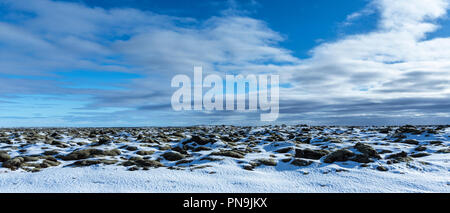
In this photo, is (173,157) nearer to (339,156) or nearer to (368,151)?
(339,156)

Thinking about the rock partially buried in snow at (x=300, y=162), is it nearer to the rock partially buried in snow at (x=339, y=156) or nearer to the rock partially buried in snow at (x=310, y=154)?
the rock partially buried in snow at (x=339, y=156)

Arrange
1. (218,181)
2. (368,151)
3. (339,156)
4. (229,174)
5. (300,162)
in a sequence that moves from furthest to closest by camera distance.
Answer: (368,151) < (339,156) < (300,162) < (229,174) < (218,181)

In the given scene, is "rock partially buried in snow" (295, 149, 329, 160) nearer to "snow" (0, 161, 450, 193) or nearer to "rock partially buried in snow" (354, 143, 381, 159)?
"rock partially buried in snow" (354, 143, 381, 159)

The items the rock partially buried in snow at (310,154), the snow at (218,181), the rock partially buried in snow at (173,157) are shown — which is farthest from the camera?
the rock partially buried in snow at (173,157)

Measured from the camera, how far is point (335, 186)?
6.50m

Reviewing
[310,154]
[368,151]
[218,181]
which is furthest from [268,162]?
[368,151]

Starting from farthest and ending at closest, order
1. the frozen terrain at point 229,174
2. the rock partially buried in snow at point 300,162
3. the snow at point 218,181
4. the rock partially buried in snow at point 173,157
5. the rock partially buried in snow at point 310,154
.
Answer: the rock partially buried in snow at point 173,157 → the rock partially buried in snow at point 310,154 → the rock partially buried in snow at point 300,162 → the frozen terrain at point 229,174 → the snow at point 218,181

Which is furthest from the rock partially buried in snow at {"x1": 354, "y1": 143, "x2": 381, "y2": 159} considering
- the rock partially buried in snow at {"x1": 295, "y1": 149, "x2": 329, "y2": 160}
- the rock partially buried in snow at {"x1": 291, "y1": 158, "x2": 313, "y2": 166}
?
the rock partially buried in snow at {"x1": 291, "y1": 158, "x2": 313, "y2": 166}

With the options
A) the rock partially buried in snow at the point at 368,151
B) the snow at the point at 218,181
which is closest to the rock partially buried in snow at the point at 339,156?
the rock partially buried in snow at the point at 368,151
